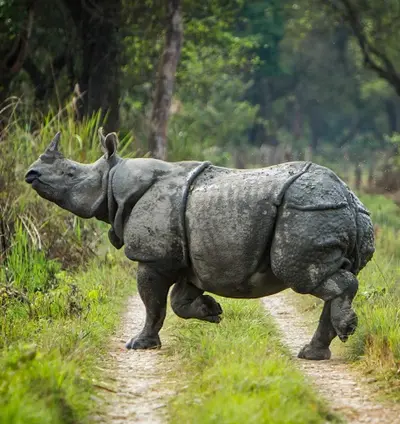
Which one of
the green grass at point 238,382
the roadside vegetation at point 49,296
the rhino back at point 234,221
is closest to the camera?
the green grass at point 238,382

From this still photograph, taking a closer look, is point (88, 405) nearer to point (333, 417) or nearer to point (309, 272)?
point (333, 417)

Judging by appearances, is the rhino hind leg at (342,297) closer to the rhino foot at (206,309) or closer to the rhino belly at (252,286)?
the rhino belly at (252,286)

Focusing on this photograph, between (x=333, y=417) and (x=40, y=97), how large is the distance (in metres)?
16.1

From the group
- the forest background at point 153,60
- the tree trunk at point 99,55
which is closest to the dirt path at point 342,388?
the forest background at point 153,60

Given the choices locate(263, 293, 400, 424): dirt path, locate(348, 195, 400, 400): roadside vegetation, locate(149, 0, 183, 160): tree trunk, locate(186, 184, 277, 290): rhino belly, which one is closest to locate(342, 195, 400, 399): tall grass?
locate(348, 195, 400, 400): roadside vegetation

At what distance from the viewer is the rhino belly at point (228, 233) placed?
7320mm

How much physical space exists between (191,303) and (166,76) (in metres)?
11.4

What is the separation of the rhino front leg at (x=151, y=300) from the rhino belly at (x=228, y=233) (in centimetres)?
34

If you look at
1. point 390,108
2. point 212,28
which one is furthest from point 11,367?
point 390,108

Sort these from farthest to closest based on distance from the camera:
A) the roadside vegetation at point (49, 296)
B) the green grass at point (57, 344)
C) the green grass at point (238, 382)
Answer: the roadside vegetation at point (49, 296)
the green grass at point (57, 344)
the green grass at point (238, 382)

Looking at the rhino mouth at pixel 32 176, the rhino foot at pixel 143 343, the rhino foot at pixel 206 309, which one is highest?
the rhino mouth at pixel 32 176

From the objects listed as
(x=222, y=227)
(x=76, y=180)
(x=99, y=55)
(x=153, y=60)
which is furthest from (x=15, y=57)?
(x=222, y=227)

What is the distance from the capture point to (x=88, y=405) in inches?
226

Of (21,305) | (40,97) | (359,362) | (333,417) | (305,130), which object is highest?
(333,417)
